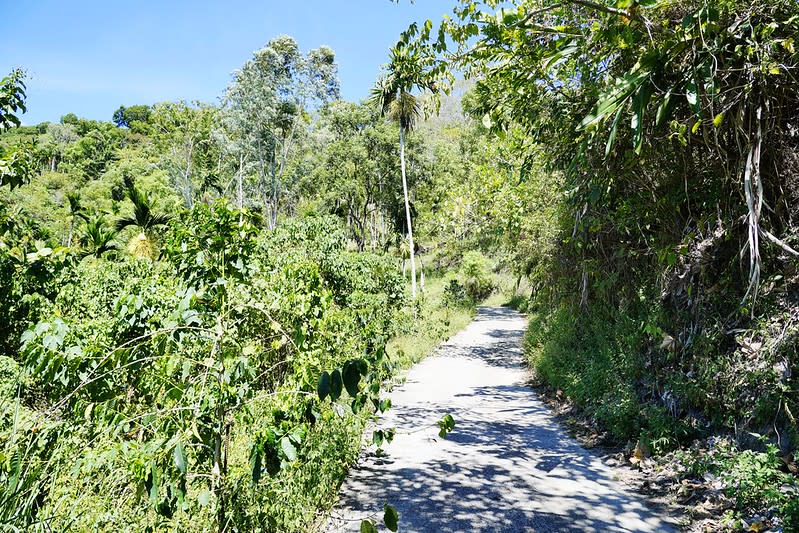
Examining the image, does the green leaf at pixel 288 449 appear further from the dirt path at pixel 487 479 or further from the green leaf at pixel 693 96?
the green leaf at pixel 693 96

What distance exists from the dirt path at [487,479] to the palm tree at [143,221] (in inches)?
514

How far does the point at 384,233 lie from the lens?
3538 cm

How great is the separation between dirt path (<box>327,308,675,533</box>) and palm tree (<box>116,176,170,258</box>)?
42.8ft

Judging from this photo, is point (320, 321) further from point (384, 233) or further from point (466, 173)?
point (384, 233)

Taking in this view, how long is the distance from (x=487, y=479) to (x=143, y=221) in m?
16.7

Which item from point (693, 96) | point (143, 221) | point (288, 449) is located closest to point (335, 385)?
point (288, 449)

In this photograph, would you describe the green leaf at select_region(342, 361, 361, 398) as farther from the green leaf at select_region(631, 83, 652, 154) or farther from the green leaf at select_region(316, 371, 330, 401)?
the green leaf at select_region(631, 83, 652, 154)

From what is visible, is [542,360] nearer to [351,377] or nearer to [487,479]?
[487,479]

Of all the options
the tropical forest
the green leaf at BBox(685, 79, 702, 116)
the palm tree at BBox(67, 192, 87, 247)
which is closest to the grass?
the tropical forest

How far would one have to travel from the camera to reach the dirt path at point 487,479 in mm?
3764

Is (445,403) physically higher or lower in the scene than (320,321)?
lower

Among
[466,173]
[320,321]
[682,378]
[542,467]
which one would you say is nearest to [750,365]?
[682,378]

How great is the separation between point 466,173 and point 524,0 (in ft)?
68.1

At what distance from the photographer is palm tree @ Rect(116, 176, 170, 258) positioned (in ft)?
54.9
